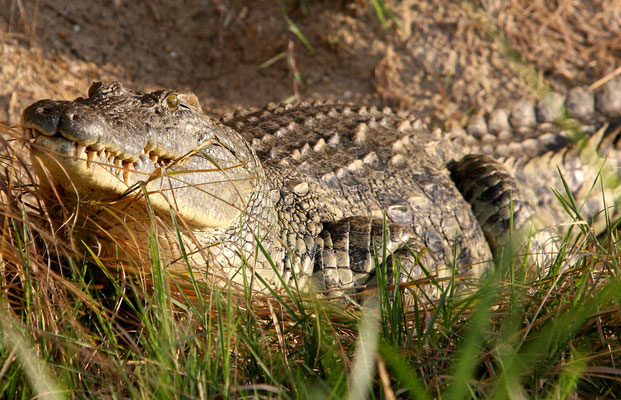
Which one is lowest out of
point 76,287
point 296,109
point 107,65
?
point 76,287

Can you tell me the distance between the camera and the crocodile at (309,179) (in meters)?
2.15

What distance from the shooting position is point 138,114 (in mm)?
2326

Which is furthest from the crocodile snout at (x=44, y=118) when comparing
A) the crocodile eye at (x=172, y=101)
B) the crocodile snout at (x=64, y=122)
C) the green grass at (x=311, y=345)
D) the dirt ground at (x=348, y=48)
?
the dirt ground at (x=348, y=48)

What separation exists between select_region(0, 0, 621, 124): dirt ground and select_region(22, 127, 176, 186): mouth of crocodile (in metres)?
3.20

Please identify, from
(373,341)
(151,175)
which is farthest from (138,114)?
(373,341)

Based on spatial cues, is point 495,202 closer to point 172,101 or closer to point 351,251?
point 351,251

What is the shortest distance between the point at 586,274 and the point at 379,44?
3800 millimetres

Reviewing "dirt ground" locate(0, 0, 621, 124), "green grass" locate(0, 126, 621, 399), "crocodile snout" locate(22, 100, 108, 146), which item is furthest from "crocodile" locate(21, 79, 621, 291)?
"dirt ground" locate(0, 0, 621, 124)

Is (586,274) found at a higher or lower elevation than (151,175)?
lower

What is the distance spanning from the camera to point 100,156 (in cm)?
210

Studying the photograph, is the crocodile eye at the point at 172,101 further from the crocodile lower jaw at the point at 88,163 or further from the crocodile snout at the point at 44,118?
the crocodile snout at the point at 44,118

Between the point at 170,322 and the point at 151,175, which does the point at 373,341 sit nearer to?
the point at 170,322

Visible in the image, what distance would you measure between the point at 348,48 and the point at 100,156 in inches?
151

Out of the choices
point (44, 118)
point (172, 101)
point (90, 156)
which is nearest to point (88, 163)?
point (90, 156)
